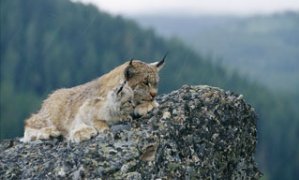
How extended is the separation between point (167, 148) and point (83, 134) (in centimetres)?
180

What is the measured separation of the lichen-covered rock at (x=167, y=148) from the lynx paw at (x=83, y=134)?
0.18 meters

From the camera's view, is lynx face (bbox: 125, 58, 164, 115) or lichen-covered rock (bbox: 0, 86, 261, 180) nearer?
lichen-covered rock (bbox: 0, 86, 261, 180)

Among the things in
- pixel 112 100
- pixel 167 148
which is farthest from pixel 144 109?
pixel 167 148

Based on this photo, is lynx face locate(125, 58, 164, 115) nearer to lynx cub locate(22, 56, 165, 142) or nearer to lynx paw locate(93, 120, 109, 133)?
lynx cub locate(22, 56, 165, 142)

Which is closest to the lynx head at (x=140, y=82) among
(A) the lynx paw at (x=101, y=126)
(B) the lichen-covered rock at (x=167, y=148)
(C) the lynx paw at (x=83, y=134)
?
(B) the lichen-covered rock at (x=167, y=148)

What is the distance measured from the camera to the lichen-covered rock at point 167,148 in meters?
13.5

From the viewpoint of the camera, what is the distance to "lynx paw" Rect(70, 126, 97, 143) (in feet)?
48.8

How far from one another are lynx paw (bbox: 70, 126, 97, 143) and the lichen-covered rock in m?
0.18

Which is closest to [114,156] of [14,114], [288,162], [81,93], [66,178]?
[66,178]

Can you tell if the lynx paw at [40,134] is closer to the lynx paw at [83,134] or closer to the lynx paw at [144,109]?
the lynx paw at [83,134]

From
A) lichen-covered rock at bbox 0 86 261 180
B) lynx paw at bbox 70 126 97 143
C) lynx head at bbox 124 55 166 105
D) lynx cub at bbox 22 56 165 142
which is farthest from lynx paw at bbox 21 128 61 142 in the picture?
lynx head at bbox 124 55 166 105

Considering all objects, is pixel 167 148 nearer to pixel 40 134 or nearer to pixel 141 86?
pixel 141 86

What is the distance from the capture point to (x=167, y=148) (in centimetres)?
1383

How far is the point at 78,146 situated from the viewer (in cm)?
1438
